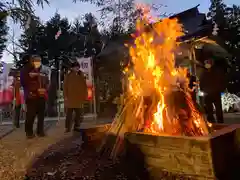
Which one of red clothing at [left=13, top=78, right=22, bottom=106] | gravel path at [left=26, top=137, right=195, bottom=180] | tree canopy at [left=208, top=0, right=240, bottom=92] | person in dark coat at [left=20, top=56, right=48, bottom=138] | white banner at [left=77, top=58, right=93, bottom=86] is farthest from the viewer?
tree canopy at [left=208, top=0, right=240, bottom=92]

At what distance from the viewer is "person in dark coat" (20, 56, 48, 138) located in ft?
22.1

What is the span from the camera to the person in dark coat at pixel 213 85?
268 inches

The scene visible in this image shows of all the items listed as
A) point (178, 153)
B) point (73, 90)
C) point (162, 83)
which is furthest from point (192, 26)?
point (178, 153)

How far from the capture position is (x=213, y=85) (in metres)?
6.81

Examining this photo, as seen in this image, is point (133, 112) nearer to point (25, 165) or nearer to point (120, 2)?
point (25, 165)

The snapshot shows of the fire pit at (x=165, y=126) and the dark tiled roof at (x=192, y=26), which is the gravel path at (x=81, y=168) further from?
the dark tiled roof at (x=192, y=26)

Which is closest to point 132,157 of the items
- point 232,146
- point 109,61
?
point 232,146

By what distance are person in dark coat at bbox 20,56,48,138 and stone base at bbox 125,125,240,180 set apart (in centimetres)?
379

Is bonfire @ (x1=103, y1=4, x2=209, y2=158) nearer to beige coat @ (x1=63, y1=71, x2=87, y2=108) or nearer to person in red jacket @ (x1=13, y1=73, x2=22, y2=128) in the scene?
beige coat @ (x1=63, y1=71, x2=87, y2=108)

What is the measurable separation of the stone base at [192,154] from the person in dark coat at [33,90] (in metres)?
3.79

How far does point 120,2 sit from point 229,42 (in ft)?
28.7

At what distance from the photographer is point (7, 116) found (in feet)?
60.9

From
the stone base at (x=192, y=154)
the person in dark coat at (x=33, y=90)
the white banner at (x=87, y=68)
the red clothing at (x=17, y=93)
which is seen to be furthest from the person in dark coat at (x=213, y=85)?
the red clothing at (x=17, y=93)

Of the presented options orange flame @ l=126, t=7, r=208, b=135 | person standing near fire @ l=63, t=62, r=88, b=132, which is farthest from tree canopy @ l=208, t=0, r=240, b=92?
orange flame @ l=126, t=7, r=208, b=135
